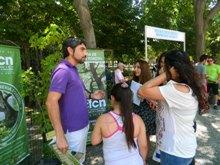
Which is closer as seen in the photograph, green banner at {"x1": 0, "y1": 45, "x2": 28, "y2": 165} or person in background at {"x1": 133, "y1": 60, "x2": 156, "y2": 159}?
green banner at {"x1": 0, "y1": 45, "x2": 28, "y2": 165}

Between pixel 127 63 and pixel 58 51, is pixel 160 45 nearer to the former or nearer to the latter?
pixel 127 63

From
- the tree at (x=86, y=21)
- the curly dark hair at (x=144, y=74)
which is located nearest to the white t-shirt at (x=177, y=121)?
the curly dark hair at (x=144, y=74)

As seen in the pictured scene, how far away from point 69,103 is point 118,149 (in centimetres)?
71

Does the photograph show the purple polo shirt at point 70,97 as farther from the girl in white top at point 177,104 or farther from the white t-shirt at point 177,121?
the white t-shirt at point 177,121

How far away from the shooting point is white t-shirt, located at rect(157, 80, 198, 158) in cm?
360

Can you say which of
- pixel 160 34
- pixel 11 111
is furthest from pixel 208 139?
pixel 11 111

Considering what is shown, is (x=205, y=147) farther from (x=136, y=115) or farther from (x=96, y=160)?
(x=136, y=115)

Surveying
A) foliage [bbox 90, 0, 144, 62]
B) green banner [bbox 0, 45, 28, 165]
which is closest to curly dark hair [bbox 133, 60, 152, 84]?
green banner [bbox 0, 45, 28, 165]

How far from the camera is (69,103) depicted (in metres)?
4.14

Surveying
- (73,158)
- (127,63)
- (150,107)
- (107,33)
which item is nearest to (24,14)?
(107,33)

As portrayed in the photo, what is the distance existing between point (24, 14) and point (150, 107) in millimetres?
11684

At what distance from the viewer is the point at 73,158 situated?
393 centimetres

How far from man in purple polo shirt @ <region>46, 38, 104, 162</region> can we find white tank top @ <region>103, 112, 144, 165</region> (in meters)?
0.41

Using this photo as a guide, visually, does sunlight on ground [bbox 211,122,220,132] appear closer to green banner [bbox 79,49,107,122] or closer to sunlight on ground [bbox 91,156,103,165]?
green banner [bbox 79,49,107,122]
